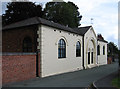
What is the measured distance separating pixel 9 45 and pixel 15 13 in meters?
16.3

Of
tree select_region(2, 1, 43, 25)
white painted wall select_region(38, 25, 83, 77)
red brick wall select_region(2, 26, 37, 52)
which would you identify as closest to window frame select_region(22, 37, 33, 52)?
red brick wall select_region(2, 26, 37, 52)

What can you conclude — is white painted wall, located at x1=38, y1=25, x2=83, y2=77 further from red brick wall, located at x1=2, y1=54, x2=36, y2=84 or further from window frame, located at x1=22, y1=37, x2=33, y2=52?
window frame, located at x1=22, y1=37, x2=33, y2=52

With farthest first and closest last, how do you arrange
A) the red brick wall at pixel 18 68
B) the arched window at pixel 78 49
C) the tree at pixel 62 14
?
the tree at pixel 62 14, the arched window at pixel 78 49, the red brick wall at pixel 18 68

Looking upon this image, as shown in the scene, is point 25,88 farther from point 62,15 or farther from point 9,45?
point 62,15

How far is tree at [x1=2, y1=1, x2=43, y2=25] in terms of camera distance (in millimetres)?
30078

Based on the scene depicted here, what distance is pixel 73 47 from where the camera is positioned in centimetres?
1912

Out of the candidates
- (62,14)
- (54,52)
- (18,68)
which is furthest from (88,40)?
(62,14)

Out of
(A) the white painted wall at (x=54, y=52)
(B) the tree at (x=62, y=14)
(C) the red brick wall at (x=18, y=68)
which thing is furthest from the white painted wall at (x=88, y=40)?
(B) the tree at (x=62, y=14)

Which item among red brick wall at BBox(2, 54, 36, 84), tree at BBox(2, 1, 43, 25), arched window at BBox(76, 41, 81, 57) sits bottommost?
red brick wall at BBox(2, 54, 36, 84)

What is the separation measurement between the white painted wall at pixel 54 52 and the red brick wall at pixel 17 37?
0.75 m

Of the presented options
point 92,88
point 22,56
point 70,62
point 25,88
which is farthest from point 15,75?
point 70,62

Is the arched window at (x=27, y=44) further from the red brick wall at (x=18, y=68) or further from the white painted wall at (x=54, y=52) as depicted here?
the red brick wall at (x=18, y=68)

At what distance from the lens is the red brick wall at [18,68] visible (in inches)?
405

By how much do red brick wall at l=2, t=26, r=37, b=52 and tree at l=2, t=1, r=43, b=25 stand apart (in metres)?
14.5
